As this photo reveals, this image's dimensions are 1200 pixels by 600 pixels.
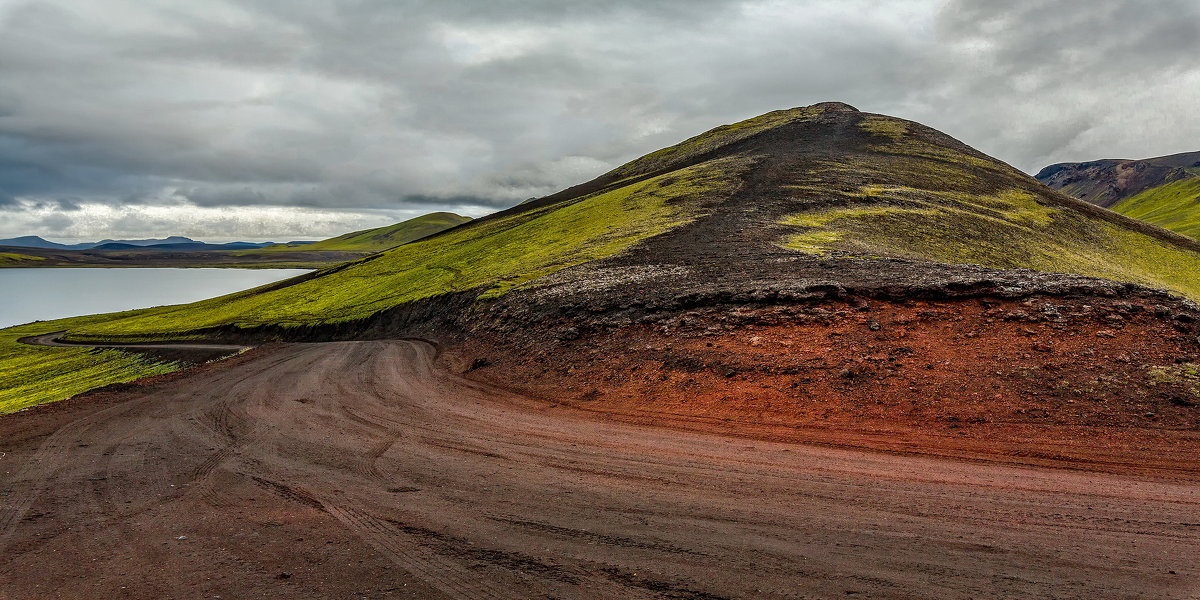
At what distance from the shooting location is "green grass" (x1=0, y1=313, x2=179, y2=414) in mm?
33869

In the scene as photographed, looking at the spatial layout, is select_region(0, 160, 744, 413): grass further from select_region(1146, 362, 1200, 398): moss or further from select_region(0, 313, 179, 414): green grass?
select_region(1146, 362, 1200, 398): moss

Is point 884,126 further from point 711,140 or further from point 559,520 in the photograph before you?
point 559,520

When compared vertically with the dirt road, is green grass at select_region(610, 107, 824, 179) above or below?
above

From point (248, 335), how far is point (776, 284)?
4229 centimetres

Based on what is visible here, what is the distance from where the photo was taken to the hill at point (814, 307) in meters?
14.2

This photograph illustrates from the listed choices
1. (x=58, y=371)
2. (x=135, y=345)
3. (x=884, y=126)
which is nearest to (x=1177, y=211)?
(x=884, y=126)

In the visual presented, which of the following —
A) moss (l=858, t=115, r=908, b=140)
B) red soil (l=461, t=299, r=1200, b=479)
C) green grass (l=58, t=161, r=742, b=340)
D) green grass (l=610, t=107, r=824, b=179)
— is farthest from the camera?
green grass (l=610, t=107, r=824, b=179)

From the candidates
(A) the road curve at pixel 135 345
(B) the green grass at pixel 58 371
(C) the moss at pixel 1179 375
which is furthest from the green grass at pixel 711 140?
(C) the moss at pixel 1179 375

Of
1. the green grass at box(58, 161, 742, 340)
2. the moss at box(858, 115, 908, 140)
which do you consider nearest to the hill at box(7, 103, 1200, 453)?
the green grass at box(58, 161, 742, 340)

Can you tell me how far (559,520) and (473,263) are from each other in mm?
42171

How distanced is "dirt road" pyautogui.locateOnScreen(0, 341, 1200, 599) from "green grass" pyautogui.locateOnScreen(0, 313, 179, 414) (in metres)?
22.4

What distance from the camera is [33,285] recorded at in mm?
181625

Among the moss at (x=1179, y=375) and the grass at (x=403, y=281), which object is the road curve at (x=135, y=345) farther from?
the moss at (x=1179, y=375)

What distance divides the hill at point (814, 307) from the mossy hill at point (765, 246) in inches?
10.3
